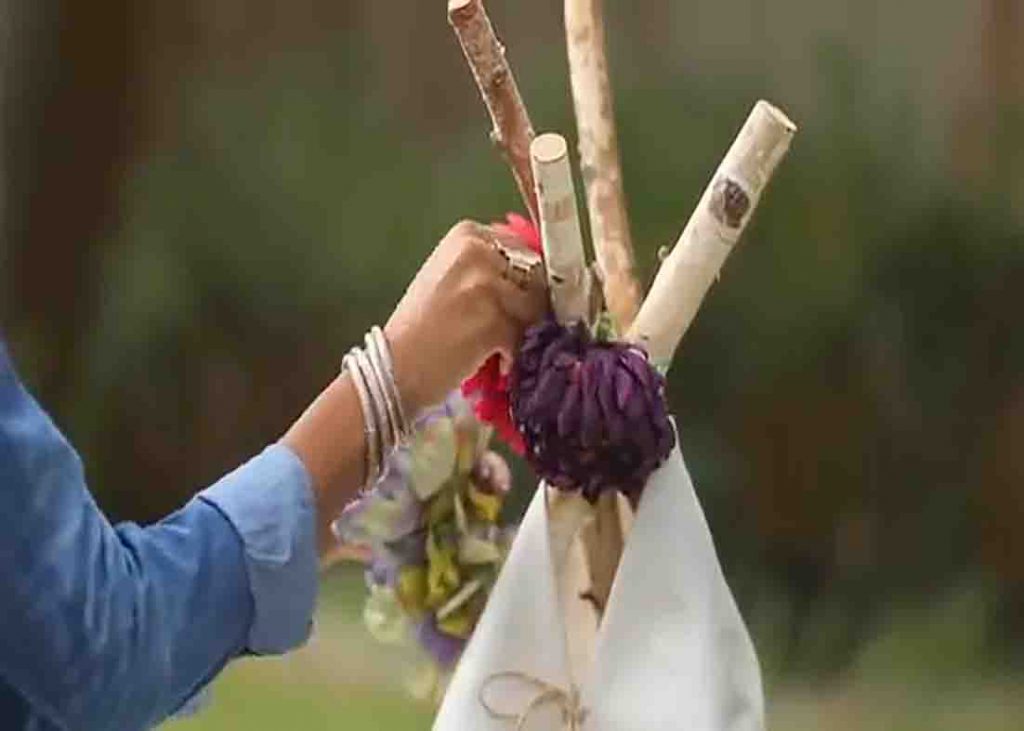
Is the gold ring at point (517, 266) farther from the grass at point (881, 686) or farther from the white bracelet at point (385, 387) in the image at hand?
the grass at point (881, 686)

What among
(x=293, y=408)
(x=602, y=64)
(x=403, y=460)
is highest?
(x=602, y=64)

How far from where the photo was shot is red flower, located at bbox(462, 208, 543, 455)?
0.81m

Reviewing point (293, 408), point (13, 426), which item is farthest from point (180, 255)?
point (13, 426)

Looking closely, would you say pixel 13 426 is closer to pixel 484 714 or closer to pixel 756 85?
pixel 484 714

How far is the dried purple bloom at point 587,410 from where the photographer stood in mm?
761

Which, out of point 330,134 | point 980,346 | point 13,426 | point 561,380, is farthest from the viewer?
point 330,134

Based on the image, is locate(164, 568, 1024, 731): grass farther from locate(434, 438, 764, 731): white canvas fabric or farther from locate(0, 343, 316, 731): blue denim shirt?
locate(0, 343, 316, 731): blue denim shirt

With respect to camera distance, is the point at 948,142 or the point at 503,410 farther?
the point at 948,142

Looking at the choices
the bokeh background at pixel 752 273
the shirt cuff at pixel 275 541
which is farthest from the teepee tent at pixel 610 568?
the bokeh background at pixel 752 273

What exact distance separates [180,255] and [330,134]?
0.14 metres

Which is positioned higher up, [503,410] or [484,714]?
[503,410]

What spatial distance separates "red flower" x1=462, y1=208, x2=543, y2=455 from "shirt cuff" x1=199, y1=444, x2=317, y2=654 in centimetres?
12

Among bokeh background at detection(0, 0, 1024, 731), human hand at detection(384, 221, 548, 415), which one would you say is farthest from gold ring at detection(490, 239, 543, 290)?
bokeh background at detection(0, 0, 1024, 731)

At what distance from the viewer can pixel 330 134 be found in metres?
1.29
